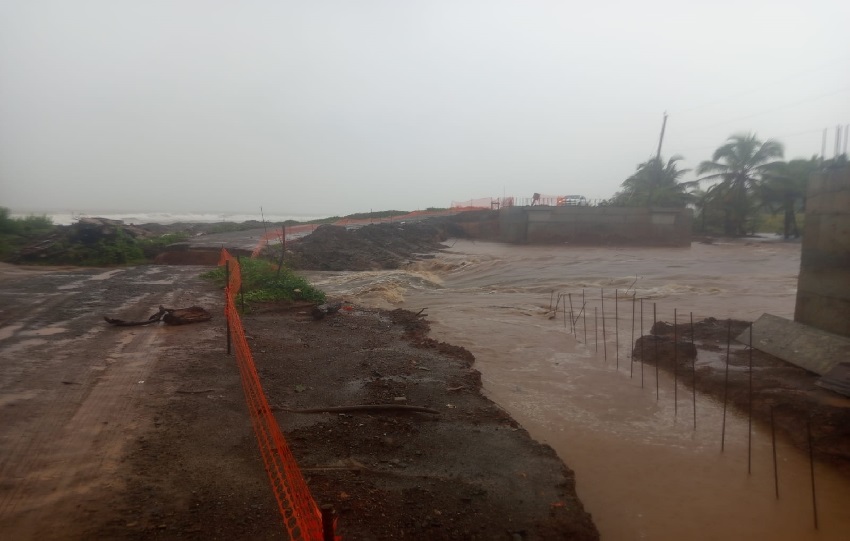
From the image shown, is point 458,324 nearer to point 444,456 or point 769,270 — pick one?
point 444,456

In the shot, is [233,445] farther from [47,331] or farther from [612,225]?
[612,225]

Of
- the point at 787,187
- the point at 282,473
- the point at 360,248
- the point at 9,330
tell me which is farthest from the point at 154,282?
the point at 787,187

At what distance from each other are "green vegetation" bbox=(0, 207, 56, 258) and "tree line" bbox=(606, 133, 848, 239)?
33.6m

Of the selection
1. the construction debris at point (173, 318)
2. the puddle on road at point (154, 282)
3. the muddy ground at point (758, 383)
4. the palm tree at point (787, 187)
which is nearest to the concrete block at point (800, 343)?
the muddy ground at point (758, 383)

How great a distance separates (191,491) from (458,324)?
863 cm

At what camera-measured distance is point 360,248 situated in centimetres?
2480

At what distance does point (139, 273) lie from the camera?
671 inches

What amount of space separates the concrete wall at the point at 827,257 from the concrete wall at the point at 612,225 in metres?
23.0

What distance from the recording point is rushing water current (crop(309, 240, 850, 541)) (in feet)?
15.8

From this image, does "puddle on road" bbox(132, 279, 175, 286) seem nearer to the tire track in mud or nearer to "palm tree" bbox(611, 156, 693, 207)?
the tire track in mud

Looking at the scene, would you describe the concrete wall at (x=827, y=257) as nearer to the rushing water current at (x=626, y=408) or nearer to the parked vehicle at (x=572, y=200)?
the rushing water current at (x=626, y=408)

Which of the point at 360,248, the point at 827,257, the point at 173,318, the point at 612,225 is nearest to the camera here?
the point at 827,257

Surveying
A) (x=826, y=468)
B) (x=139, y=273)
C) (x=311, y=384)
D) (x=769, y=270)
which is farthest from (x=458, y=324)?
(x=769, y=270)

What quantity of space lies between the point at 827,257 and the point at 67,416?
32.8ft
